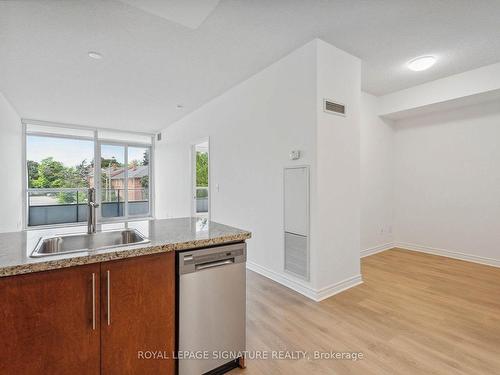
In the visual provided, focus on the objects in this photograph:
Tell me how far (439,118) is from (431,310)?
3225 millimetres

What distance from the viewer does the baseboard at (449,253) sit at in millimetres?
3604

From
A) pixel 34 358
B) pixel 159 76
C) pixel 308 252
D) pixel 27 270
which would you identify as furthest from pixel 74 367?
pixel 159 76

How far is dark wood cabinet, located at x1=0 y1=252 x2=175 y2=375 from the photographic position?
1.03 metres

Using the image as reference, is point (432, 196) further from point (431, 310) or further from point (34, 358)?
point (34, 358)

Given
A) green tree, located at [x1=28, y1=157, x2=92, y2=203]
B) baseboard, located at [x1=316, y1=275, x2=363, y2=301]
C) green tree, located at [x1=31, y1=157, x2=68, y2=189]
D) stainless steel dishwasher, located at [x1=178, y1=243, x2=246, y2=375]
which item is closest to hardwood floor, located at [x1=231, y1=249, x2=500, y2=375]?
baseboard, located at [x1=316, y1=275, x2=363, y2=301]

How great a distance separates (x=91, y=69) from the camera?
330 cm

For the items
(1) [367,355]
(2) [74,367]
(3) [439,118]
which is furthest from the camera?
(3) [439,118]

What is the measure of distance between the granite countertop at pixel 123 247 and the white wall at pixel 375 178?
3167mm

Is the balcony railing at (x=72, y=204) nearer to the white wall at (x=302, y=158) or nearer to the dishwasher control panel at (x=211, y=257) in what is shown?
the white wall at (x=302, y=158)

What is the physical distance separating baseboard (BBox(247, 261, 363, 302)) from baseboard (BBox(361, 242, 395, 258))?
1.18m

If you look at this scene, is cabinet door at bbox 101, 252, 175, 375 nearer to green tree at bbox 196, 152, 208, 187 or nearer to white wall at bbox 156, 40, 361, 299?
white wall at bbox 156, 40, 361, 299

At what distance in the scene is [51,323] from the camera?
1090 mm

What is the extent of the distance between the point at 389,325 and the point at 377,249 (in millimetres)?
2451

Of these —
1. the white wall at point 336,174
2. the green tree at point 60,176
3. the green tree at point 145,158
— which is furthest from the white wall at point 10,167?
the white wall at point 336,174
